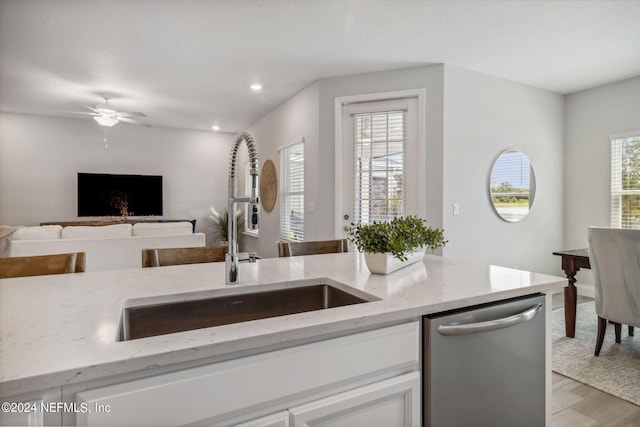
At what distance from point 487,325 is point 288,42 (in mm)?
2876

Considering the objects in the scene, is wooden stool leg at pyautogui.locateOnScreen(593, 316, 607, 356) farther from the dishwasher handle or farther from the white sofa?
the white sofa

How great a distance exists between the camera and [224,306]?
1.14 m

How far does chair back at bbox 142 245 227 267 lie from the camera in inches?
62.5

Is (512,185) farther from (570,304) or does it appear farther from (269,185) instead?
(269,185)

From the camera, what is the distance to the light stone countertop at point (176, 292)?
62cm

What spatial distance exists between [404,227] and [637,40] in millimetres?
3342

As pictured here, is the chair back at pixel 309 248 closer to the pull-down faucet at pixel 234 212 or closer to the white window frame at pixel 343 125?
the pull-down faucet at pixel 234 212

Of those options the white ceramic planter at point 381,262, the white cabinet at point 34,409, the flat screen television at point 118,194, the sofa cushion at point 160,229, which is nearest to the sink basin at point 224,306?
the white ceramic planter at point 381,262

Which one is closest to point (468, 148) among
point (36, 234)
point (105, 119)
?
point (36, 234)

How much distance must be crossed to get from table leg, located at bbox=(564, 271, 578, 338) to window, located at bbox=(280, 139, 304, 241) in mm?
2818

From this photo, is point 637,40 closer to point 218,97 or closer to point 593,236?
point 593,236

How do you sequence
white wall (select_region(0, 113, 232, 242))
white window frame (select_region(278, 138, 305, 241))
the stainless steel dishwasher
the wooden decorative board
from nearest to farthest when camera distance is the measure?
the stainless steel dishwasher, white window frame (select_region(278, 138, 305, 241)), the wooden decorative board, white wall (select_region(0, 113, 232, 242))

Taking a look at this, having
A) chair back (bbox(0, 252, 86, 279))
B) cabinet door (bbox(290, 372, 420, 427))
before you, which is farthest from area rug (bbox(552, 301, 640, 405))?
chair back (bbox(0, 252, 86, 279))

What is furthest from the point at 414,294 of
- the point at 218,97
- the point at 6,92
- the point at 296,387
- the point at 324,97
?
the point at 6,92
